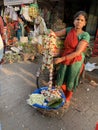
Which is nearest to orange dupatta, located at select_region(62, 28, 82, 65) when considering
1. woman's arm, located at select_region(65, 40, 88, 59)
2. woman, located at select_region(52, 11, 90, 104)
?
woman, located at select_region(52, 11, 90, 104)

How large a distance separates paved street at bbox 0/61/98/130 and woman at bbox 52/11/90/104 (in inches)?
14.8

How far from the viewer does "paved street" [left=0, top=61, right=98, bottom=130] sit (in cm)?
278

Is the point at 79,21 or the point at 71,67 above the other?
the point at 79,21

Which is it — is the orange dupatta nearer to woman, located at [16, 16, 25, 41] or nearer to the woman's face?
the woman's face

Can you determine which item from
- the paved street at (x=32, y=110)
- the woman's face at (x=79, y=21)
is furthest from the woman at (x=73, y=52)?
the paved street at (x=32, y=110)

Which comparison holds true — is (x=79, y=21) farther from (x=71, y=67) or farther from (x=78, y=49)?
(x=71, y=67)

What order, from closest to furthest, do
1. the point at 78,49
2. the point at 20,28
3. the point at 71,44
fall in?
the point at 78,49, the point at 71,44, the point at 20,28

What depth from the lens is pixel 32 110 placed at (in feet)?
10.2

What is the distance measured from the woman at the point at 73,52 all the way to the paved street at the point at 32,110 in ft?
1.23

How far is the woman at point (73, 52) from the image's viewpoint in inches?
103

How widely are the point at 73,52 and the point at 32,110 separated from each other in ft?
4.43

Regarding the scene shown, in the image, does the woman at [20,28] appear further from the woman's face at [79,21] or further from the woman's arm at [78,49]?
the woman's arm at [78,49]

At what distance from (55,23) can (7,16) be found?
1753mm

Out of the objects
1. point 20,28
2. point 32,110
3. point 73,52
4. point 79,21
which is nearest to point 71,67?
point 73,52
